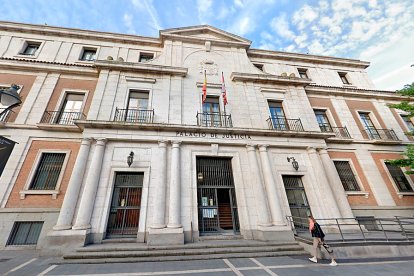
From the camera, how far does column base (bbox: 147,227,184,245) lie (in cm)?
701

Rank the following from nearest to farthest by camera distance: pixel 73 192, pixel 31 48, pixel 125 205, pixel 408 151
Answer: pixel 73 192 < pixel 125 205 < pixel 408 151 < pixel 31 48

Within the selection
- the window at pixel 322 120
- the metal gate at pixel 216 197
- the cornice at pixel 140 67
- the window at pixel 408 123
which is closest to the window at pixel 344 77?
the window at pixel 408 123

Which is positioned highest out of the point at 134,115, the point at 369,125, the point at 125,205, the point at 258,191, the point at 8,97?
the point at 369,125

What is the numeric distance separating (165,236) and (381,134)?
1638cm

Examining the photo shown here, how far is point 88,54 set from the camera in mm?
13109

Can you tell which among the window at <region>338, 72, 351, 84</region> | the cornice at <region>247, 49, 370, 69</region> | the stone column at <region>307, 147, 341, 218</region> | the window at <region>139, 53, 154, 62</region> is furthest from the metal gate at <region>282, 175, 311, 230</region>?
the window at <region>139, 53, 154, 62</region>

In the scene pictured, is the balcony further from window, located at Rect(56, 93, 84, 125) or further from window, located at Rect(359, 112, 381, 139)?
window, located at Rect(56, 93, 84, 125)

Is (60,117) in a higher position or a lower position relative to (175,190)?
higher

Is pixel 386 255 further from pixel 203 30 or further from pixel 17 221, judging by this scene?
pixel 203 30

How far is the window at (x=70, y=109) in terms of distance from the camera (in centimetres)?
988

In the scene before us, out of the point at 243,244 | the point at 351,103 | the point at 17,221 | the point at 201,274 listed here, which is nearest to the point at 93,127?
the point at 17,221

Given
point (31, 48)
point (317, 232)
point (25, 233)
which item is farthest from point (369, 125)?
point (31, 48)

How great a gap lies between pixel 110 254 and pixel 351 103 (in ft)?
60.0

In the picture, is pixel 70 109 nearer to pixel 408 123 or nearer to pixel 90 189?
pixel 90 189
